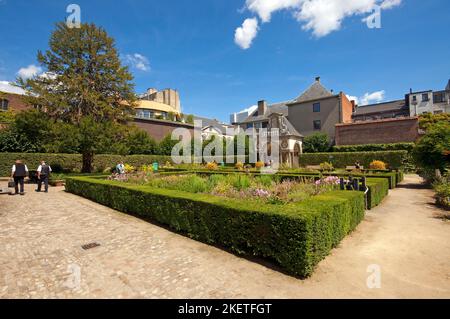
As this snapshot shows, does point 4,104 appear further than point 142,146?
Yes

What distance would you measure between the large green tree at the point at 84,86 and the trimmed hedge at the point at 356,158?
25255 mm

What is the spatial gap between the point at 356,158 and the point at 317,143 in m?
7.44

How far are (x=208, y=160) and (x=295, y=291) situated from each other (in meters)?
33.1

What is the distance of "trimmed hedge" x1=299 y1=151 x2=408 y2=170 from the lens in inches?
1054

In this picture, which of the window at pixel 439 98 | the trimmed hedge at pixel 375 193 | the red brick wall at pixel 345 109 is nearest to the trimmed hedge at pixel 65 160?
the trimmed hedge at pixel 375 193

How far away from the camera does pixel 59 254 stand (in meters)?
4.98

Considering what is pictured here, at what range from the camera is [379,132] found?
106 feet

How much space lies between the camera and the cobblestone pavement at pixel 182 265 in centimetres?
359

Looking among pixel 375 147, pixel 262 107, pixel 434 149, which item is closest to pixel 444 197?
pixel 434 149

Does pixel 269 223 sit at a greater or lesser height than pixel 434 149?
lesser

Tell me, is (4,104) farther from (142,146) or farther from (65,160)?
(142,146)

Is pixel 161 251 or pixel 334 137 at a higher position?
pixel 334 137
